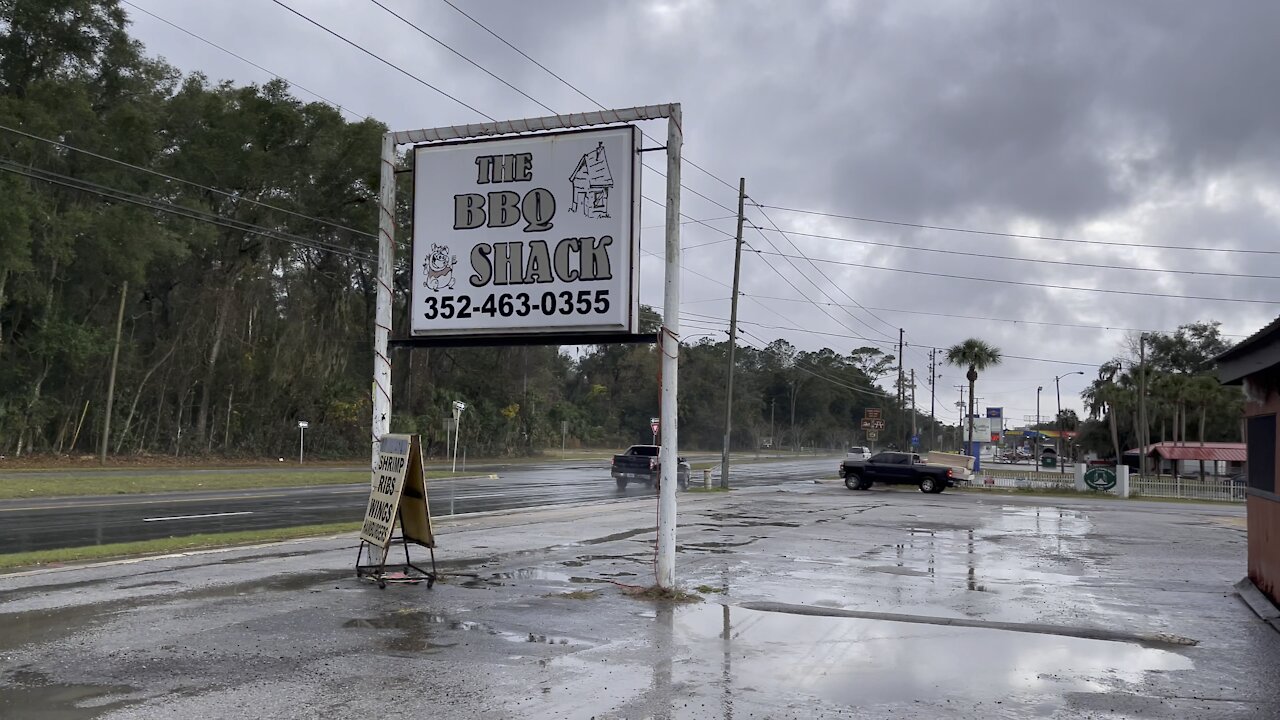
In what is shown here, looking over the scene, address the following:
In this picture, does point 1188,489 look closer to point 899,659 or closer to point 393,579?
point 899,659

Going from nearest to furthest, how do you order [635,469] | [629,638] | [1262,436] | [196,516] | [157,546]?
[629,638] < [1262,436] < [157,546] < [196,516] < [635,469]

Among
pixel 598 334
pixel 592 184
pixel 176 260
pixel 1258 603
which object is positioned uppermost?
pixel 176 260

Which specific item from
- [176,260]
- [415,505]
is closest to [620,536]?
[415,505]

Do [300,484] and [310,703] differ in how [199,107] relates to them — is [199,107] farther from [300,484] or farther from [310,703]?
[310,703]

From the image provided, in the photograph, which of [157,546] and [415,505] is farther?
[157,546]

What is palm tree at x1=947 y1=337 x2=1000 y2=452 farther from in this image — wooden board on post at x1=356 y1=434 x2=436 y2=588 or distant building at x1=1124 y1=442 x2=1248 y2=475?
wooden board on post at x1=356 y1=434 x2=436 y2=588

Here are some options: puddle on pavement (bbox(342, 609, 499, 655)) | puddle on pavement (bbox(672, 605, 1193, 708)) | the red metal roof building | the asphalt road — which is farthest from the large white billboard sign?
the red metal roof building

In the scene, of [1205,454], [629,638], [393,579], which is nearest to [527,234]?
[393,579]

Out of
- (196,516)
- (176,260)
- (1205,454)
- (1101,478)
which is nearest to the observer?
(196,516)

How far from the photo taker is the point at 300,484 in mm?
34812

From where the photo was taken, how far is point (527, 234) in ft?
37.4

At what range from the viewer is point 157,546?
14.2 meters

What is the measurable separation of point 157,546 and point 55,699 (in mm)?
8780

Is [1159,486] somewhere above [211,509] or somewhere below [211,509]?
below
